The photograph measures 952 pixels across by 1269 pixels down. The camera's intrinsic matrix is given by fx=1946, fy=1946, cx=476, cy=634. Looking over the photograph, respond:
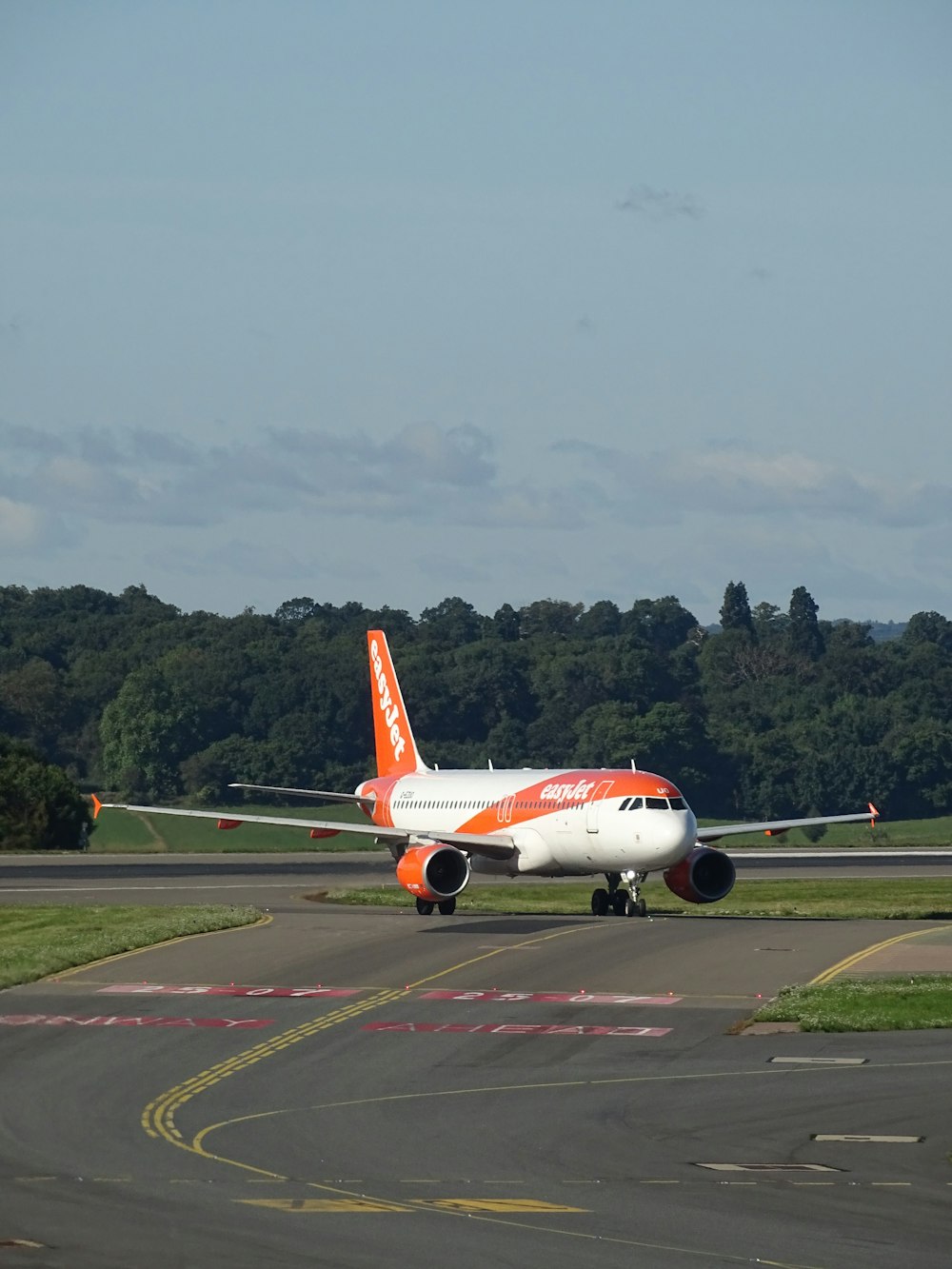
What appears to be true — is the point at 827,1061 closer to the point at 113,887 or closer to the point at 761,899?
the point at 761,899

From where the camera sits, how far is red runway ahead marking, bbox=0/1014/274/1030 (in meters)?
40.2

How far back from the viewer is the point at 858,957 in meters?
47.4

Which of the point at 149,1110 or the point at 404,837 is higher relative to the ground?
the point at 404,837

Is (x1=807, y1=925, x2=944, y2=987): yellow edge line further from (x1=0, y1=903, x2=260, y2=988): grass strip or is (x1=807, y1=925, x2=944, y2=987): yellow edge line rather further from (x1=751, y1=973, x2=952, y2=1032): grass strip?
(x1=0, y1=903, x2=260, y2=988): grass strip

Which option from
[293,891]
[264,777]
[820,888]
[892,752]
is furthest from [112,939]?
[892,752]

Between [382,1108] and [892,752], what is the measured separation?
555 ft

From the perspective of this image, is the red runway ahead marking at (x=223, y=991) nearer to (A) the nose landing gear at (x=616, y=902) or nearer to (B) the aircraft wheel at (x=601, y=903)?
(A) the nose landing gear at (x=616, y=902)

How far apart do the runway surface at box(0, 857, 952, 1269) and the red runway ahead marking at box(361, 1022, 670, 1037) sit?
14 cm

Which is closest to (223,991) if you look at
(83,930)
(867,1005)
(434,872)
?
(434,872)

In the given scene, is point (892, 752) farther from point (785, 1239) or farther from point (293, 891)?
point (785, 1239)

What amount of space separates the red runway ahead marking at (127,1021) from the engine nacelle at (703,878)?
20349 mm

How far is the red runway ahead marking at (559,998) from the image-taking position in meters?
42.0

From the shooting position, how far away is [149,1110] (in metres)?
31.3

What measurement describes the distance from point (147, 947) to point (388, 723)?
24364 millimetres
